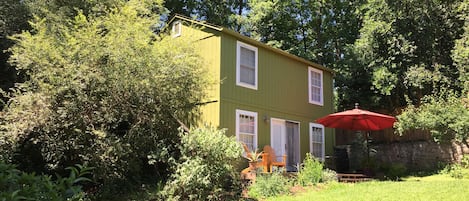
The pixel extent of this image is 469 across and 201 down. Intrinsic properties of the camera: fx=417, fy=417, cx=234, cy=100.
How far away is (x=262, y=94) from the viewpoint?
13375mm

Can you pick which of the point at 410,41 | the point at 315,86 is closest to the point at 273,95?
the point at 315,86

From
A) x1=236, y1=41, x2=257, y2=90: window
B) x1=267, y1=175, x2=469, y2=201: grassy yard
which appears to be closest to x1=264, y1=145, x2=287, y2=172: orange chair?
x1=267, y1=175, x2=469, y2=201: grassy yard

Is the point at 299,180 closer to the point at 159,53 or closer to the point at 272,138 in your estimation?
the point at 272,138

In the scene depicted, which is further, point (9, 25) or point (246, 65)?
point (9, 25)

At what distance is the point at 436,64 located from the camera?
16.5 meters

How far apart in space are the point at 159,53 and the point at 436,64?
11.7m

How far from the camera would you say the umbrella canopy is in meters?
12.5

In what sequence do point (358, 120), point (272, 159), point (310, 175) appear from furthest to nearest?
point (358, 120)
point (272, 159)
point (310, 175)

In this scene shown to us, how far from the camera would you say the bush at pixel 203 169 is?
911cm

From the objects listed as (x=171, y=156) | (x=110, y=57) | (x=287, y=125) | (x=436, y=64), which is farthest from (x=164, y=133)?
(x=436, y=64)

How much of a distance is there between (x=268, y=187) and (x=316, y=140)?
20.0 feet

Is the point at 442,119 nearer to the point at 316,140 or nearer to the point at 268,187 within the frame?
the point at 316,140

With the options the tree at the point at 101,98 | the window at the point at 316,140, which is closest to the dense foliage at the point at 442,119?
the window at the point at 316,140

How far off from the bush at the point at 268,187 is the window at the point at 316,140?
199 inches
